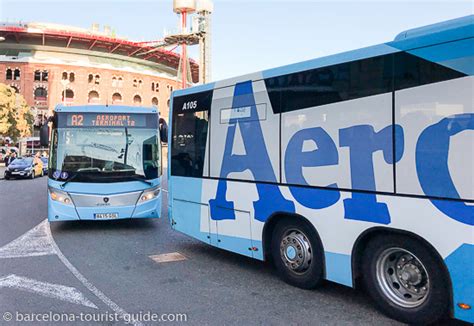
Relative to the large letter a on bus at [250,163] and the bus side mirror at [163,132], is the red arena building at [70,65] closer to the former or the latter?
the bus side mirror at [163,132]

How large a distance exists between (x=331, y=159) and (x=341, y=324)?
1.76m

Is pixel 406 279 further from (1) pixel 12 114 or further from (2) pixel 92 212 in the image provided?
(1) pixel 12 114

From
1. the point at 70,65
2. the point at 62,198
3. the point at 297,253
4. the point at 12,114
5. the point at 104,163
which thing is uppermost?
the point at 70,65

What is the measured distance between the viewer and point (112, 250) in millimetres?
7461

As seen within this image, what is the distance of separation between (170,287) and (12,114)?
4072cm

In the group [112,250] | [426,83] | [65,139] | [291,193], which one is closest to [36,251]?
[112,250]

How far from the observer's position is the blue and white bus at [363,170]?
144 inches

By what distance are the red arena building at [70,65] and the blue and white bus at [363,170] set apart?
6146 cm

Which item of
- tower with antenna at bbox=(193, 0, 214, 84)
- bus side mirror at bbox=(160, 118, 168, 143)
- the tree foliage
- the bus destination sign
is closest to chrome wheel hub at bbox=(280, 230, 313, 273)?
bus side mirror at bbox=(160, 118, 168, 143)

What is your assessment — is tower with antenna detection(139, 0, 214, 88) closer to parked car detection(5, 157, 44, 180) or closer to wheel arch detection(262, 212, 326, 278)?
parked car detection(5, 157, 44, 180)

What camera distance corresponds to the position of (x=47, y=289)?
5203mm

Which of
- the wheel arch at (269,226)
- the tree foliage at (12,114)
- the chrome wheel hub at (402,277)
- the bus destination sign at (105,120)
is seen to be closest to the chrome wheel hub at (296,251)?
the wheel arch at (269,226)

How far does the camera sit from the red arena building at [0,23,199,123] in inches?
2510

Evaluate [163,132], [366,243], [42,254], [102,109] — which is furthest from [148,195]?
[366,243]
